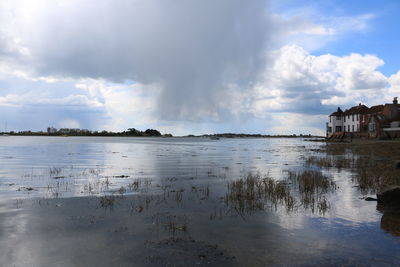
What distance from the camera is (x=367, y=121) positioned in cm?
8906

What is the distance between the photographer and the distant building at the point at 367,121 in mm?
79750

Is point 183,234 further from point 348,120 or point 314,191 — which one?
point 348,120

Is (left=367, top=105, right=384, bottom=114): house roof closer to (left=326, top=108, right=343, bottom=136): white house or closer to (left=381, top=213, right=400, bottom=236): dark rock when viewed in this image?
(left=326, top=108, right=343, bottom=136): white house

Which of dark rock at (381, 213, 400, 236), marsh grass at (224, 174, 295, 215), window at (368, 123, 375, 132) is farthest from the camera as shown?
window at (368, 123, 375, 132)

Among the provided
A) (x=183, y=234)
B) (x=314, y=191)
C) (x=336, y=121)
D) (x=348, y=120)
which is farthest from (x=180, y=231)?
(x=336, y=121)

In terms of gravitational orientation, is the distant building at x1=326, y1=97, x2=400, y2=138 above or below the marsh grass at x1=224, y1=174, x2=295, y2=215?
above

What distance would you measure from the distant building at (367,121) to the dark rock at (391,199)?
69.6m

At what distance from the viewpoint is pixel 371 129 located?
274 ft

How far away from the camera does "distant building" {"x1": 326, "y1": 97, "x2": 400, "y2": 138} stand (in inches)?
3140

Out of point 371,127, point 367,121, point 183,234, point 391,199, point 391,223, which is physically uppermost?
point 367,121

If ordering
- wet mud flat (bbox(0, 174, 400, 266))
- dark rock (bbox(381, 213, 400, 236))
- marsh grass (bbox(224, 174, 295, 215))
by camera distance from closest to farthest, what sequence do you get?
wet mud flat (bbox(0, 174, 400, 266))
dark rock (bbox(381, 213, 400, 236))
marsh grass (bbox(224, 174, 295, 215))

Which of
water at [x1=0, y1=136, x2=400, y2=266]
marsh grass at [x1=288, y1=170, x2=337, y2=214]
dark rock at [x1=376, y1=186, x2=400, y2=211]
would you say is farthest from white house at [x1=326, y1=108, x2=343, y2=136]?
dark rock at [x1=376, y1=186, x2=400, y2=211]

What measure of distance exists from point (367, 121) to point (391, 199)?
86391mm

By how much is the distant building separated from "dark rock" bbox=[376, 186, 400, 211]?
2739 inches
